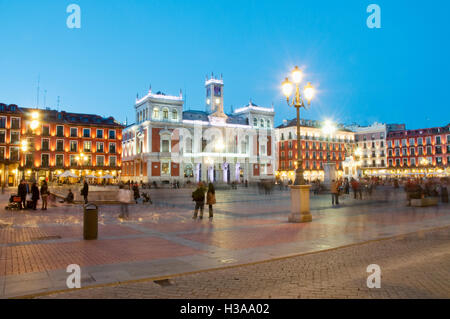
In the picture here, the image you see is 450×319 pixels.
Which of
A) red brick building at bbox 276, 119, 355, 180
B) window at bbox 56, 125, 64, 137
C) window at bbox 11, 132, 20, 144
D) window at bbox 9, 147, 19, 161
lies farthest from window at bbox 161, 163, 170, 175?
red brick building at bbox 276, 119, 355, 180

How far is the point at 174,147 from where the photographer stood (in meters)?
65.1

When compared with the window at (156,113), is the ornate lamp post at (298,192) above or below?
below

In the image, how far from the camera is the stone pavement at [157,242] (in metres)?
6.44

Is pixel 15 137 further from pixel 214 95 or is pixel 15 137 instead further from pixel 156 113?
pixel 214 95

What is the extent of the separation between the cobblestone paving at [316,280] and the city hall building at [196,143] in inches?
2184

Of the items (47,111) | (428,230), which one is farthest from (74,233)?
(47,111)

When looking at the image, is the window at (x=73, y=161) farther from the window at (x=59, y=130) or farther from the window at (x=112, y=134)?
the window at (x=112, y=134)

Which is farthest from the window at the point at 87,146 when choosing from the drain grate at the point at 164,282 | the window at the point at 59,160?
the drain grate at the point at 164,282

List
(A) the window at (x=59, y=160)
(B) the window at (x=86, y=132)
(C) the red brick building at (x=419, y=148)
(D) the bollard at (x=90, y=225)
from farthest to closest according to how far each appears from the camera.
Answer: (C) the red brick building at (x=419, y=148)
(B) the window at (x=86, y=132)
(A) the window at (x=59, y=160)
(D) the bollard at (x=90, y=225)

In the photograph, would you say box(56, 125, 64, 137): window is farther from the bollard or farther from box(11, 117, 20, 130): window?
the bollard

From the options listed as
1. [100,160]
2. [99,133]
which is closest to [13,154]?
[100,160]

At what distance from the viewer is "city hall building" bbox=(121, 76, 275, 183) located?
208 feet

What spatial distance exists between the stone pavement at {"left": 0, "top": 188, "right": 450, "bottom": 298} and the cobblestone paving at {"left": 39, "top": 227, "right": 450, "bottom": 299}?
1.42ft
